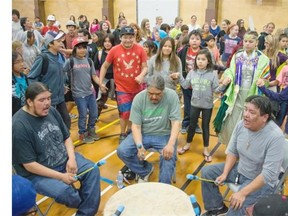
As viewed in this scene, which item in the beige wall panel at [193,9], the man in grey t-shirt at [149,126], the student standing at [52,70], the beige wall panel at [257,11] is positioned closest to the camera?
the man in grey t-shirt at [149,126]

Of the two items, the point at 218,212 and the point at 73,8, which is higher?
the point at 73,8

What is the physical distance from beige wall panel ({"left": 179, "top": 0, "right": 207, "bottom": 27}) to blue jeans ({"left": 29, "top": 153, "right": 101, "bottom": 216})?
1114 centimetres

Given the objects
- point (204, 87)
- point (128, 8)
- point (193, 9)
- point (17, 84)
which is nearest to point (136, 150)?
point (204, 87)

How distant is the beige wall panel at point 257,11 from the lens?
1153cm

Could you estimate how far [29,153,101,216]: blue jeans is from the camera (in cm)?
276

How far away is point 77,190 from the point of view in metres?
3.01

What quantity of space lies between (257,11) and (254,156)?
1065 cm

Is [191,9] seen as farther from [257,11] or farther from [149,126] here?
[149,126]

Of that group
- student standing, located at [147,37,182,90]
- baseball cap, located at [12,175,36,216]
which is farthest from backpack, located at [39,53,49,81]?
baseball cap, located at [12,175,36,216]

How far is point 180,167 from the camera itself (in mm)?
4258

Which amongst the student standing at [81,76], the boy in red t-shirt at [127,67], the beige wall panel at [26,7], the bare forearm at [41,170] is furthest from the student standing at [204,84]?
the beige wall panel at [26,7]

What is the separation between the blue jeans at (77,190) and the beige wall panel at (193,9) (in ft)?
36.6

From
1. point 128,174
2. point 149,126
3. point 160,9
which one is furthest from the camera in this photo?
point 160,9

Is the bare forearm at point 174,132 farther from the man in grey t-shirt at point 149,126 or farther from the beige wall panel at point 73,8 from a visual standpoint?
the beige wall panel at point 73,8
